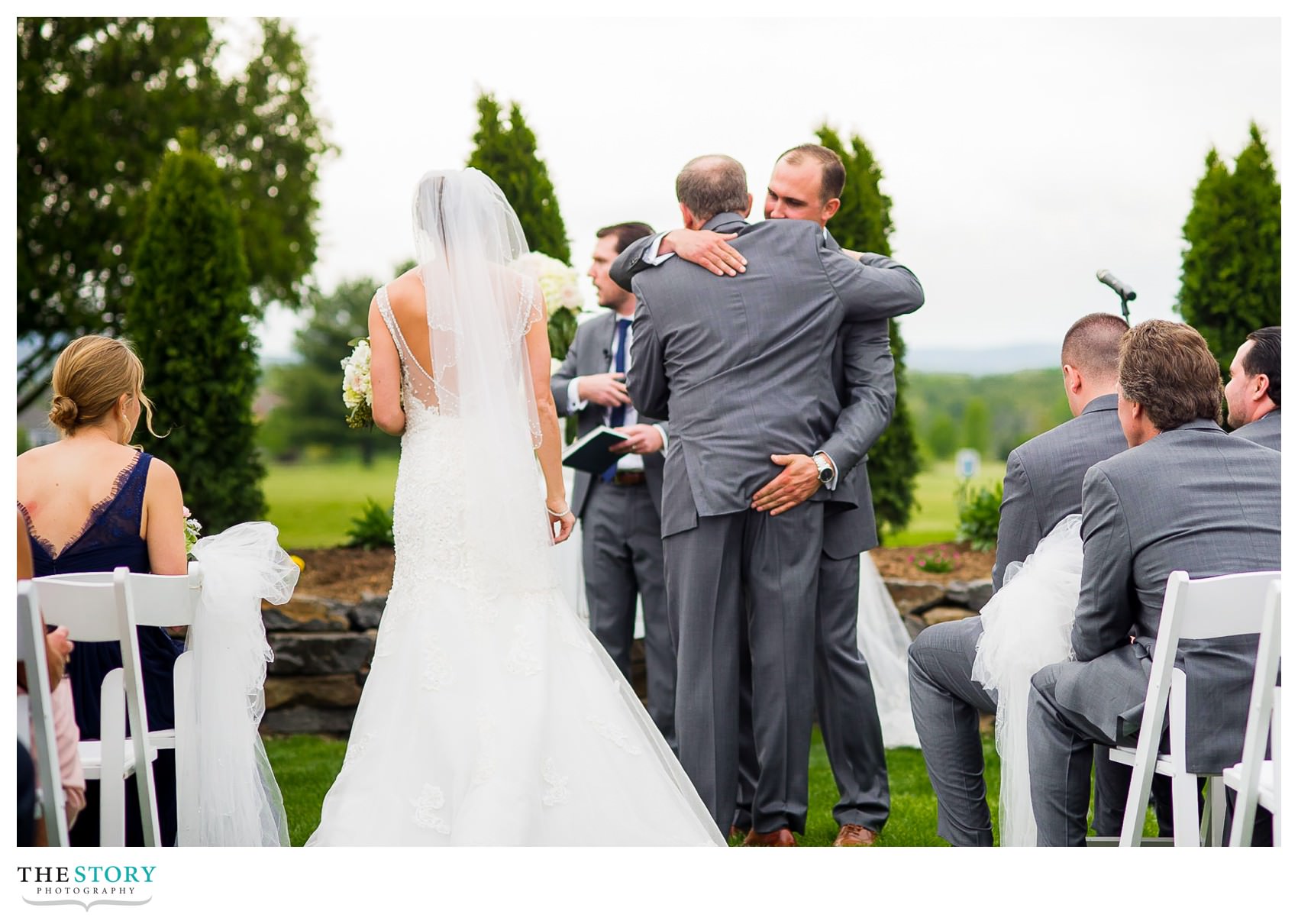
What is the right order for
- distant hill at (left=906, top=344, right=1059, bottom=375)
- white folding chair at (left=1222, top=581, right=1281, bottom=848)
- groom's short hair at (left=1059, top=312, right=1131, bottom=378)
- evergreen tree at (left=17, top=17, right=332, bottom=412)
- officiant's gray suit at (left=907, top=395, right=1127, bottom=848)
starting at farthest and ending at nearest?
distant hill at (left=906, top=344, right=1059, bottom=375), evergreen tree at (left=17, top=17, right=332, bottom=412), groom's short hair at (left=1059, top=312, right=1131, bottom=378), officiant's gray suit at (left=907, top=395, right=1127, bottom=848), white folding chair at (left=1222, top=581, right=1281, bottom=848)

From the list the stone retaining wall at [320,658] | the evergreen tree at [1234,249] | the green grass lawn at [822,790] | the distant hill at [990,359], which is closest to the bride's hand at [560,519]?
the green grass lawn at [822,790]

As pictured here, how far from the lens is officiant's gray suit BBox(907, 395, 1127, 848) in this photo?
3.16 meters

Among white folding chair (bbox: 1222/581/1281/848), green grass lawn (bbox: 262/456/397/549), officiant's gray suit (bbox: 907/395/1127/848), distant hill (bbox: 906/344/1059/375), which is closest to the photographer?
white folding chair (bbox: 1222/581/1281/848)

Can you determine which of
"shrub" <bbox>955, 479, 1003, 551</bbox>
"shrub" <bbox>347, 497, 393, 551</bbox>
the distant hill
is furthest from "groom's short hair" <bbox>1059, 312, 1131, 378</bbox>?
the distant hill

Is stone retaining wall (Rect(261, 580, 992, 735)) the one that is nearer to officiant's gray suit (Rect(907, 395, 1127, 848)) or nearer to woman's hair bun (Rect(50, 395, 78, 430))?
officiant's gray suit (Rect(907, 395, 1127, 848))

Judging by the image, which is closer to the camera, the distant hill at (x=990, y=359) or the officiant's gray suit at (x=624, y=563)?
the officiant's gray suit at (x=624, y=563)

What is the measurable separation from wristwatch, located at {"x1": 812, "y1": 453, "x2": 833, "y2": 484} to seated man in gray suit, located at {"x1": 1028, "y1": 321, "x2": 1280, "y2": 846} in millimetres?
902

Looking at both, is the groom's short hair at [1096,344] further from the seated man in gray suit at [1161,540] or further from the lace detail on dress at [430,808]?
the lace detail on dress at [430,808]

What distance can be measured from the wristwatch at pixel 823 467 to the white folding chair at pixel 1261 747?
1327mm

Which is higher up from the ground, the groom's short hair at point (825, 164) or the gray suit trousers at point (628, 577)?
the groom's short hair at point (825, 164)

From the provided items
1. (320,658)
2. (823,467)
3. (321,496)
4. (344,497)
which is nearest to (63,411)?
(823,467)

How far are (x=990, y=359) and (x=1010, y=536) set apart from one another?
10983 millimetres

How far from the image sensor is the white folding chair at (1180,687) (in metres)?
2.44

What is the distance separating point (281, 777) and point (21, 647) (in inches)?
109
